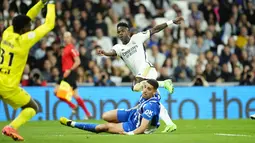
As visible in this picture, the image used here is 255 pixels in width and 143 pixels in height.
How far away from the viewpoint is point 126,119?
14812 mm

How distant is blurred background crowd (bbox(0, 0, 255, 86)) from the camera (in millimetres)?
24062

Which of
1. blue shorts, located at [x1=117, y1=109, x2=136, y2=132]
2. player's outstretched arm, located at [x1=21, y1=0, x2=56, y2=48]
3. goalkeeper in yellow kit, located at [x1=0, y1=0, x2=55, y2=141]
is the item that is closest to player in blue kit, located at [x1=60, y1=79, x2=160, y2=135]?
blue shorts, located at [x1=117, y1=109, x2=136, y2=132]

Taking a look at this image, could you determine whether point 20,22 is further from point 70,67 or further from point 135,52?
point 70,67

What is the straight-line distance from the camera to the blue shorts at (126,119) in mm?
14273

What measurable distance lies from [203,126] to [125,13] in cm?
859

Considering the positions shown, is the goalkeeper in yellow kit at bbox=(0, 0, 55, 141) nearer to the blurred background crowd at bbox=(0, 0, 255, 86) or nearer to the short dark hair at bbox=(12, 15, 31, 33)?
the short dark hair at bbox=(12, 15, 31, 33)

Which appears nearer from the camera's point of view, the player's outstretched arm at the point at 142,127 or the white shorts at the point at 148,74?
the player's outstretched arm at the point at 142,127

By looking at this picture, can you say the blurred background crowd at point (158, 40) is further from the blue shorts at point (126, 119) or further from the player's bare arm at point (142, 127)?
the player's bare arm at point (142, 127)

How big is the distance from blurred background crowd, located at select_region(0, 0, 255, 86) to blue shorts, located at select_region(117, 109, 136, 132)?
866 centimetres

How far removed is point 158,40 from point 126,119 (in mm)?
11569

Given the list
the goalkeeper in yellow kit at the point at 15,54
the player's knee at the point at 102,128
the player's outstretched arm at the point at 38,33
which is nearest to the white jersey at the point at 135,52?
the player's knee at the point at 102,128

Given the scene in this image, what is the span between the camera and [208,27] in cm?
2733

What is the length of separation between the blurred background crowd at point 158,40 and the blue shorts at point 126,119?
8.66 metres

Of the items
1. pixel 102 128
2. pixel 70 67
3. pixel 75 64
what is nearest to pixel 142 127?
pixel 102 128
